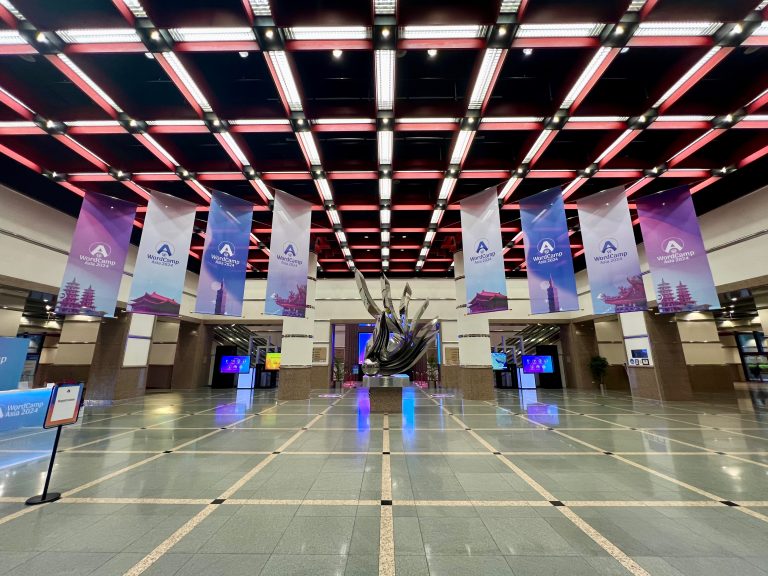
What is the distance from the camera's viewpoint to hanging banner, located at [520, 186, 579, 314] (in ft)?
25.3

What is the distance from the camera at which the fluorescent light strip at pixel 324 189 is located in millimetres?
8940

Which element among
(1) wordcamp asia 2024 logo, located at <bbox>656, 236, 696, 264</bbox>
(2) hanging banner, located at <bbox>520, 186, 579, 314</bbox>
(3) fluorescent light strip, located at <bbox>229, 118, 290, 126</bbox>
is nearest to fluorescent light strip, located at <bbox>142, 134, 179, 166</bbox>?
(3) fluorescent light strip, located at <bbox>229, 118, 290, 126</bbox>

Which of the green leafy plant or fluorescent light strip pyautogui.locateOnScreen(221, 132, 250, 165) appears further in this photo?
the green leafy plant

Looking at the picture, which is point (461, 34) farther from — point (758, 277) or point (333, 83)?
point (758, 277)

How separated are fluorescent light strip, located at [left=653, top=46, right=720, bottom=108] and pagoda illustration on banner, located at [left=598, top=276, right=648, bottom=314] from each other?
3.86 meters

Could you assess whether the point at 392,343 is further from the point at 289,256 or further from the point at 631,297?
the point at 631,297

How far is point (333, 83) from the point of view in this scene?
262 inches

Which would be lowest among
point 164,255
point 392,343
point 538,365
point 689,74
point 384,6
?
point 538,365

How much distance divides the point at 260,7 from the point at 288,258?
545cm

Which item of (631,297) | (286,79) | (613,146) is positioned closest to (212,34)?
(286,79)

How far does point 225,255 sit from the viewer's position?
324 inches

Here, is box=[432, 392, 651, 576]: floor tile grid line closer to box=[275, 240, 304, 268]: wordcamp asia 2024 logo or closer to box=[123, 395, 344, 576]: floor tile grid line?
box=[123, 395, 344, 576]: floor tile grid line

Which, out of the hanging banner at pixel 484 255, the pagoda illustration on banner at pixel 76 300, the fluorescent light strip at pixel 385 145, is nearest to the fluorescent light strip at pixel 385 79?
the fluorescent light strip at pixel 385 145

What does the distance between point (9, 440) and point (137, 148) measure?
7.19 metres
